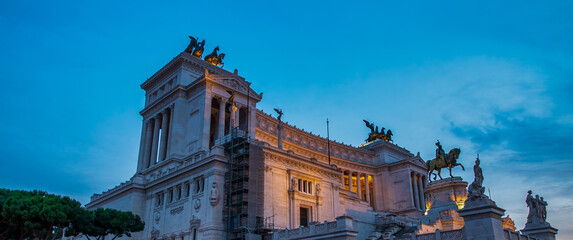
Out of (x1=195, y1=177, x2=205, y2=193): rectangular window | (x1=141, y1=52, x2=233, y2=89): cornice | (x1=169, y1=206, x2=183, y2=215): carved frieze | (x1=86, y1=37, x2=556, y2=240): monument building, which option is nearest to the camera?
(x1=86, y1=37, x2=556, y2=240): monument building

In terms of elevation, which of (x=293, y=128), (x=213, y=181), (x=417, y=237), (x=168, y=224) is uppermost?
(x=293, y=128)

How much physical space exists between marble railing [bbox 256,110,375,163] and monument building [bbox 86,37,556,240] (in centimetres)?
41

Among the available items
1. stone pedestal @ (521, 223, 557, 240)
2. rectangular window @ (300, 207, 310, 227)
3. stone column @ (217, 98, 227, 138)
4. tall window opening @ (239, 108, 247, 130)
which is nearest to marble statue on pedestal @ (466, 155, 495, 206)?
stone pedestal @ (521, 223, 557, 240)

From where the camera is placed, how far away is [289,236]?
40469 mm

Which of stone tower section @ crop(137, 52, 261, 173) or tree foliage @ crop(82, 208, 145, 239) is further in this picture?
stone tower section @ crop(137, 52, 261, 173)

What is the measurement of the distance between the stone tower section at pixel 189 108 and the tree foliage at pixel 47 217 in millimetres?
16306

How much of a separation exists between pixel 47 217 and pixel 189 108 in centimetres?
3265

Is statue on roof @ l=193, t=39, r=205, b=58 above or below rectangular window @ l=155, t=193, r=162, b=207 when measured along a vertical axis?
above

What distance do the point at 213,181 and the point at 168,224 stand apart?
8.89 meters

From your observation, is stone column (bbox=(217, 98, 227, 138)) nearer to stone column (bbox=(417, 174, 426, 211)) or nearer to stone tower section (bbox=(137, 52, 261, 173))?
stone tower section (bbox=(137, 52, 261, 173))

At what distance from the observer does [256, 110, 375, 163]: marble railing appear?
263 feet

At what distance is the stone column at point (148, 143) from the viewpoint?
246 feet

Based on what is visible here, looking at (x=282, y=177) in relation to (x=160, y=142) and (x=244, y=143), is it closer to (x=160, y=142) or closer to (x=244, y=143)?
(x=244, y=143)

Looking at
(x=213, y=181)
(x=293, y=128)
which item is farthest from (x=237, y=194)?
(x=293, y=128)
